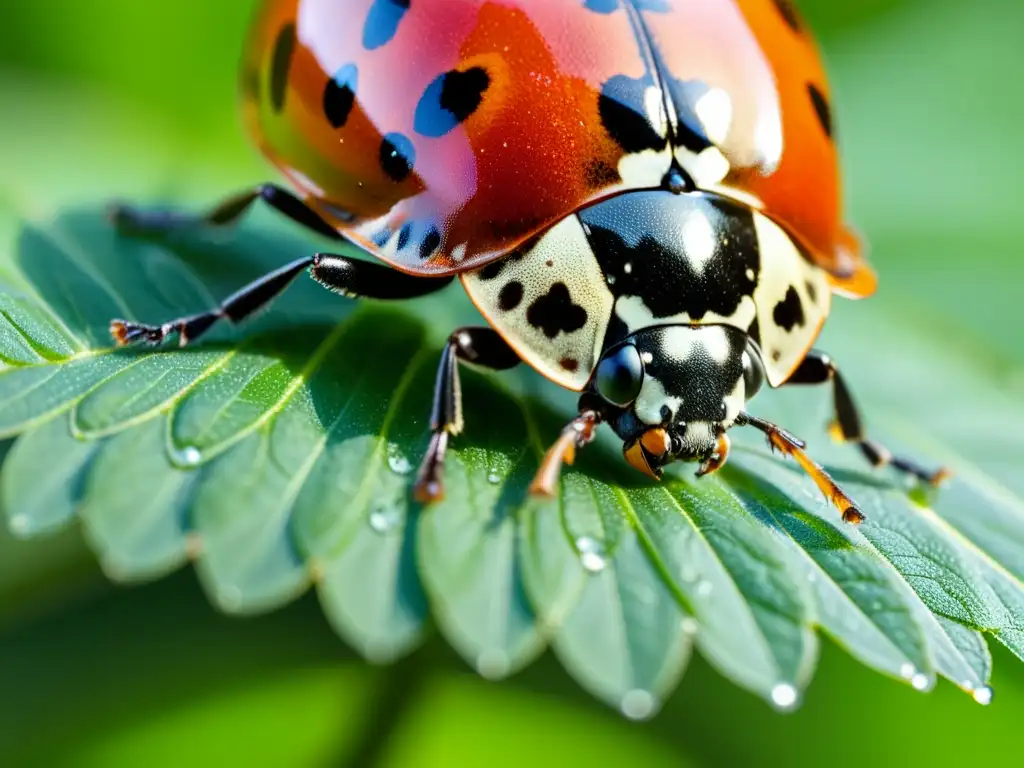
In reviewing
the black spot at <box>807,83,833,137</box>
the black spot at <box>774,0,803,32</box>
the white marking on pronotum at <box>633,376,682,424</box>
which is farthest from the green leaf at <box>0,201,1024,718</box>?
the black spot at <box>774,0,803,32</box>

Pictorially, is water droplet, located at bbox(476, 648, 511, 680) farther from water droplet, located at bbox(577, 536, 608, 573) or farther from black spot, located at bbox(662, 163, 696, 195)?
black spot, located at bbox(662, 163, 696, 195)

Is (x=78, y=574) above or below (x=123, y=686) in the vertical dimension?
above

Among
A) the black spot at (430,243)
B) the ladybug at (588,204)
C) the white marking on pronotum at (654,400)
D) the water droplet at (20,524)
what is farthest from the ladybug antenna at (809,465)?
the water droplet at (20,524)

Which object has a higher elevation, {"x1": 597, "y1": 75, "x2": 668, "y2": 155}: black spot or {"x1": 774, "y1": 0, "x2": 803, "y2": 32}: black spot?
{"x1": 597, "y1": 75, "x2": 668, "y2": 155}: black spot

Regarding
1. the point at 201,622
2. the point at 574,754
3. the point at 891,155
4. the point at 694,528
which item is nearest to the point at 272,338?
the point at 694,528

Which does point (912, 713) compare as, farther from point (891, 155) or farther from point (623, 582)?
point (891, 155)

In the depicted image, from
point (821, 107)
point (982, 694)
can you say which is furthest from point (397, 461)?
point (821, 107)
